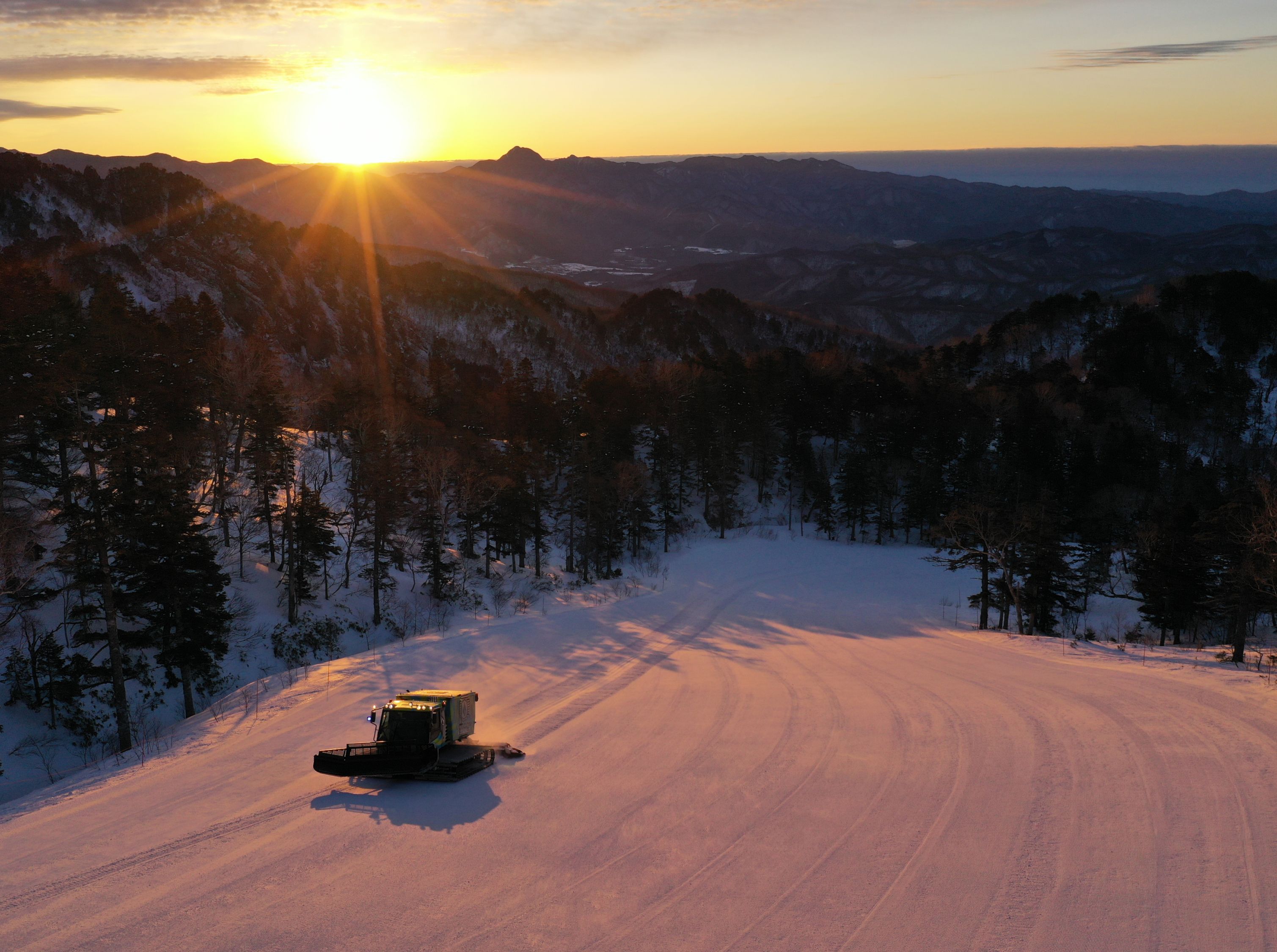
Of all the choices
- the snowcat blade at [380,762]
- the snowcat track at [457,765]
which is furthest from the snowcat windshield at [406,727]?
the snowcat track at [457,765]

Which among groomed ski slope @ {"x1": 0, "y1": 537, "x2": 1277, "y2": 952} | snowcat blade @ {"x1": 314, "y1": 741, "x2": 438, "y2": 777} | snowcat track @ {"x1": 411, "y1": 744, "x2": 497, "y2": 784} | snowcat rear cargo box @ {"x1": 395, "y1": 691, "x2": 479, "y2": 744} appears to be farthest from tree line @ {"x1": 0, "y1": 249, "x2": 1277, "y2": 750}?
snowcat track @ {"x1": 411, "y1": 744, "x2": 497, "y2": 784}

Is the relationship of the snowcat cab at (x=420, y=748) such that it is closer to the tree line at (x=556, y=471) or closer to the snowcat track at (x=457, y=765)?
the snowcat track at (x=457, y=765)

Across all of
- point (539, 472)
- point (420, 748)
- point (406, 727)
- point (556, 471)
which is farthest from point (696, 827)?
point (556, 471)

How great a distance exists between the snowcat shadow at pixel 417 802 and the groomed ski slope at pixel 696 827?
0.06 metres

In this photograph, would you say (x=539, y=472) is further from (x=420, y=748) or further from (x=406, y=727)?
(x=420, y=748)

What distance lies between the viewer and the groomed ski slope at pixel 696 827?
9781 millimetres

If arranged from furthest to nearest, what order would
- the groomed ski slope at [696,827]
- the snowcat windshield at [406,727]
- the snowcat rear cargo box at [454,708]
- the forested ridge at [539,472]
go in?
1. the forested ridge at [539,472]
2. the snowcat rear cargo box at [454,708]
3. the snowcat windshield at [406,727]
4. the groomed ski slope at [696,827]

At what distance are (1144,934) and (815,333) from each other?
187 meters

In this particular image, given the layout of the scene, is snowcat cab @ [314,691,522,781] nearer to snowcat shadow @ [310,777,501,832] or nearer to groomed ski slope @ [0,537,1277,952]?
snowcat shadow @ [310,777,501,832]

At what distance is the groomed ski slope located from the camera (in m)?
9.78

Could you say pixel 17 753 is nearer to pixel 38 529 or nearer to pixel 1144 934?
pixel 38 529

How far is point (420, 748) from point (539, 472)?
42504 millimetres

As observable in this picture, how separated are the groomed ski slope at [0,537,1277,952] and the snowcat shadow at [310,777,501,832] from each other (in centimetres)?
6

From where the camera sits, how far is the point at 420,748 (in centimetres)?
1384
